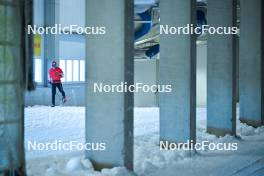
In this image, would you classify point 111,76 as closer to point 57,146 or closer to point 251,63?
point 57,146

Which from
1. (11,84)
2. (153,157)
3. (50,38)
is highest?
(50,38)

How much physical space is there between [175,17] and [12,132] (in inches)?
216

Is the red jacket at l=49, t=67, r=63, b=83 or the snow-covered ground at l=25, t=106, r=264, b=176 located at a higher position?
the red jacket at l=49, t=67, r=63, b=83

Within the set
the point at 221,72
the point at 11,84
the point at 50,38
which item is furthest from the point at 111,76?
the point at 50,38

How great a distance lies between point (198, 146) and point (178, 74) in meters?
1.65

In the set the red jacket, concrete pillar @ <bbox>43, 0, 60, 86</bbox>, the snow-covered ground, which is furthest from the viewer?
concrete pillar @ <bbox>43, 0, 60, 86</bbox>

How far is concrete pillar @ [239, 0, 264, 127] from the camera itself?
14.0m

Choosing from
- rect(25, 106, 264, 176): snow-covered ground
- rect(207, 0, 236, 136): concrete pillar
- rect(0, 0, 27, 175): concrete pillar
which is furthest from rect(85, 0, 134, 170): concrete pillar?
rect(207, 0, 236, 136): concrete pillar

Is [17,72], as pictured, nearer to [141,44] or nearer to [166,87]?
[166,87]

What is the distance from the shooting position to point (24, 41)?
5.20 metres

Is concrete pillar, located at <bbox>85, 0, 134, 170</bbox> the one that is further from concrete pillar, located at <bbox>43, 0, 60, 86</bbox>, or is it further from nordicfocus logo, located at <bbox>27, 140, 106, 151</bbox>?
concrete pillar, located at <bbox>43, 0, 60, 86</bbox>

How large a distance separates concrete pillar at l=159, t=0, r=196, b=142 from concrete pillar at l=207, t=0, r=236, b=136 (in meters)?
2.04

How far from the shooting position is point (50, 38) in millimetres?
22109

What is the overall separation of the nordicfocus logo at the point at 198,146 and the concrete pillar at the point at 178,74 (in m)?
0.08
